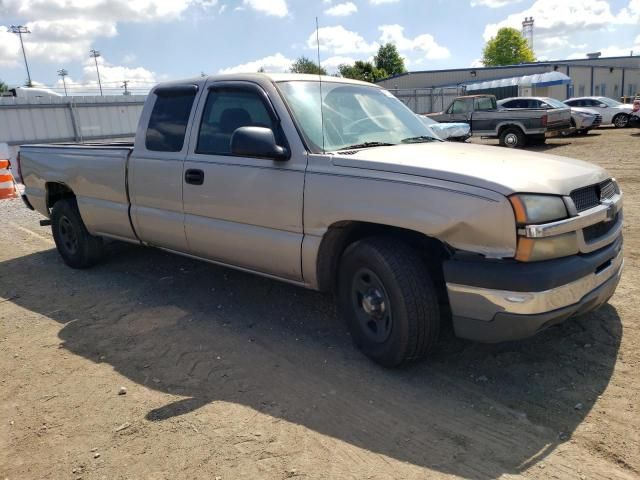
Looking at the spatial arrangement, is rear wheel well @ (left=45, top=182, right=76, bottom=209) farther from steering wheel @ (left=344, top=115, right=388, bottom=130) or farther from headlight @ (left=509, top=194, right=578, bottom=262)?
headlight @ (left=509, top=194, right=578, bottom=262)

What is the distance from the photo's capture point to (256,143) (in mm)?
3660

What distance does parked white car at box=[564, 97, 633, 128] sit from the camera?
2411cm

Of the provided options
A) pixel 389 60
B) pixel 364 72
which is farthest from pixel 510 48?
pixel 364 72

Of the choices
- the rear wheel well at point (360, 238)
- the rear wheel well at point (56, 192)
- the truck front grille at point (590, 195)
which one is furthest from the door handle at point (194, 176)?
the truck front grille at point (590, 195)

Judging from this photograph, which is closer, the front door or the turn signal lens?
the turn signal lens

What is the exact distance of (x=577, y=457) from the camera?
8.72 ft

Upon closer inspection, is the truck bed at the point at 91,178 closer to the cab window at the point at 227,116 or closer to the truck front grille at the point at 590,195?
the cab window at the point at 227,116

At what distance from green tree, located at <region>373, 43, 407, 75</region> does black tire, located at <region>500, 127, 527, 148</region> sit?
58.3 metres

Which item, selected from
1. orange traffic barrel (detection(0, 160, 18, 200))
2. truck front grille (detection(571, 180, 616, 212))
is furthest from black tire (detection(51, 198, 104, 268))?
orange traffic barrel (detection(0, 160, 18, 200))

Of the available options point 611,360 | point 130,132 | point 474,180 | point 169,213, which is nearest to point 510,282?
point 474,180

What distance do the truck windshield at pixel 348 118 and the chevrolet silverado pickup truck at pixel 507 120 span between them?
1452cm

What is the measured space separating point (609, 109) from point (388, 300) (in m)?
25.3

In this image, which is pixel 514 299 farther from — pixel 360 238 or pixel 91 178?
pixel 91 178

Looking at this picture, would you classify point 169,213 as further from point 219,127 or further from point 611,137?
point 611,137
